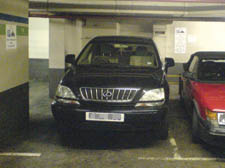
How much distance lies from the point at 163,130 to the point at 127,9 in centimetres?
441

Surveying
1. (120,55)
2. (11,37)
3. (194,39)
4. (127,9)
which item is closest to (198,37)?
(194,39)

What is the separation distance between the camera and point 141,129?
5.34 metres

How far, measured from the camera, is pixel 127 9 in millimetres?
9336

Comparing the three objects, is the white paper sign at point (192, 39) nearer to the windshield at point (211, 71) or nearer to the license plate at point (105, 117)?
the windshield at point (211, 71)

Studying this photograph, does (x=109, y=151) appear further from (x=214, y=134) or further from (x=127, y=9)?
(x=127, y=9)

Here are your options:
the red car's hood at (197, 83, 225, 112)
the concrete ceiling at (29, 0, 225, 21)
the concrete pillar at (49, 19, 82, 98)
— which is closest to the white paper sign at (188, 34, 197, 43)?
the concrete ceiling at (29, 0, 225, 21)

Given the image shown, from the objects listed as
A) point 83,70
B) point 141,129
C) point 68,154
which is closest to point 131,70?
point 83,70

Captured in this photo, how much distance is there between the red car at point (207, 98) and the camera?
507cm

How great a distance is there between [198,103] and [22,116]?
3.04 metres

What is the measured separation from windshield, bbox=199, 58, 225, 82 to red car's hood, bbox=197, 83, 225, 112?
398mm

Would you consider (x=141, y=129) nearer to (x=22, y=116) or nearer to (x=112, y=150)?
(x=112, y=150)

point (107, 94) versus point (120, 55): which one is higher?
point (120, 55)

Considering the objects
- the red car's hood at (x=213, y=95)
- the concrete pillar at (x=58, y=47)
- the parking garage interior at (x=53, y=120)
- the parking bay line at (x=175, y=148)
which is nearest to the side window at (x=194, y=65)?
the red car's hood at (x=213, y=95)

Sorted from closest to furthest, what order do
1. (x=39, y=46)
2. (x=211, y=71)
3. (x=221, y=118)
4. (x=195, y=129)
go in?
(x=221, y=118) < (x=195, y=129) < (x=211, y=71) < (x=39, y=46)
